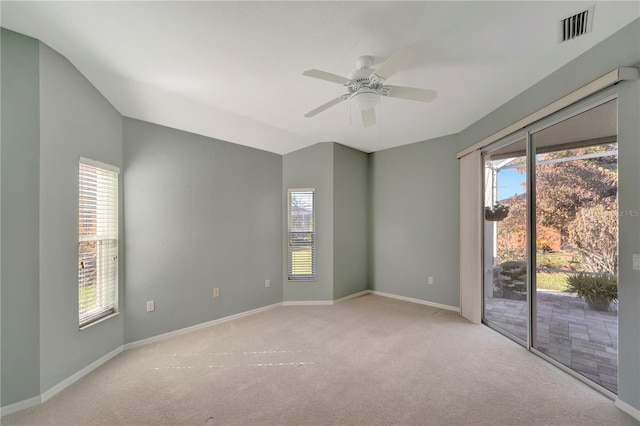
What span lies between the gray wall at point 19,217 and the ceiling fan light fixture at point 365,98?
244 cm

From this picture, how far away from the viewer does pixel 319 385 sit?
2229 millimetres

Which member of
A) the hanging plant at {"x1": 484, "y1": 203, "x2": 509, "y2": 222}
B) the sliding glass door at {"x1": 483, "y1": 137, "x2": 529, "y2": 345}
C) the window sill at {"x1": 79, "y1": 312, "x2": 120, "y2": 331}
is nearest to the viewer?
the window sill at {"x1": 79, "y1": 312, "x2": 120, "y2": 331}

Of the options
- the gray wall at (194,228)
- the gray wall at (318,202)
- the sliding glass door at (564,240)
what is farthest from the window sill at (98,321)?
the sliding glass door at (564,240)

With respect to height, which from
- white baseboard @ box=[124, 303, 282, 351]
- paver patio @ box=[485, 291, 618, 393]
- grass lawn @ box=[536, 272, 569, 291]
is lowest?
white baseboard @ box=[124, 303, 282, 351]

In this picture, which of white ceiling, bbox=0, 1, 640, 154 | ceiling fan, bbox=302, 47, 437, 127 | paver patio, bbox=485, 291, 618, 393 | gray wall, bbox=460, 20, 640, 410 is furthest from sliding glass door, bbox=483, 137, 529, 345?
ceiling fan, bbox=302, 47, 437, 127

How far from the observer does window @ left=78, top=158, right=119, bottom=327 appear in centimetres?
245

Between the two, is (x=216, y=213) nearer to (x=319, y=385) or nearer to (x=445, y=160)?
(x=319, y=385)

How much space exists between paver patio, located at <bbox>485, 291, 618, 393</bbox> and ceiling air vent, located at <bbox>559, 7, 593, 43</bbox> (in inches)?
82.7

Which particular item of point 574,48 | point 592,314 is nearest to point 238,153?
point 574,48

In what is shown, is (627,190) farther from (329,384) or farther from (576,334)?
(329,384)

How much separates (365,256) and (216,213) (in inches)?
113

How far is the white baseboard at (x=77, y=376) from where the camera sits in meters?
2.05

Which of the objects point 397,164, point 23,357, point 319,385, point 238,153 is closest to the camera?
point 23,357

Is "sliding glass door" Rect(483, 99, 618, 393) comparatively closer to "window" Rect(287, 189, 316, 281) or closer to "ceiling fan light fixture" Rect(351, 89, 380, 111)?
"ceiling fan light fixture" Rect(351, 89, 380, 111)
